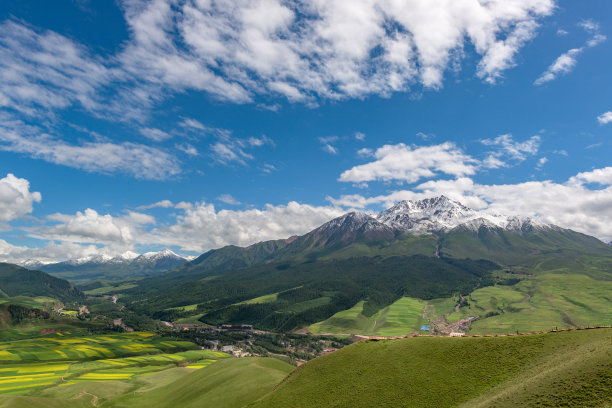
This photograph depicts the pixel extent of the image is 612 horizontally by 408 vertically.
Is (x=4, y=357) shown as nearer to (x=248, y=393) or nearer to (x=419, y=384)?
(x=248, y=393)

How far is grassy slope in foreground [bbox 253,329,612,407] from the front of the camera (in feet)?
125

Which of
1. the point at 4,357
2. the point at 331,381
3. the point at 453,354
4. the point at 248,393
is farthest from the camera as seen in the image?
the point at 4,357

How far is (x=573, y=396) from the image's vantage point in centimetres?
3556

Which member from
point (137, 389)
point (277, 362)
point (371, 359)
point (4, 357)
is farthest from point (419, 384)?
point (4, 357)

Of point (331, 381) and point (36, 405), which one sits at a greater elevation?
point (331, 381)

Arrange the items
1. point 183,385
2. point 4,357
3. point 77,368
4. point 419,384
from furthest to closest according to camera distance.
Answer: point 4,357
point 77,368
point 183,385
point 419,384

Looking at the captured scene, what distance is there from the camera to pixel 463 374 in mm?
52438

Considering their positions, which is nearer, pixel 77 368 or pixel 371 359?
pixel 371 359

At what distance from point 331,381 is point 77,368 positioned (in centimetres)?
18984

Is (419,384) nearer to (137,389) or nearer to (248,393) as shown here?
(248,393)

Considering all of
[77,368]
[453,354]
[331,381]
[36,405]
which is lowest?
[77,368]

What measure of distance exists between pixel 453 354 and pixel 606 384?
2470 cm

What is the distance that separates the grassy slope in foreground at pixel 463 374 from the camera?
125 feet

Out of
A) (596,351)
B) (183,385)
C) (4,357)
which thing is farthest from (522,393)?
(4,357)
